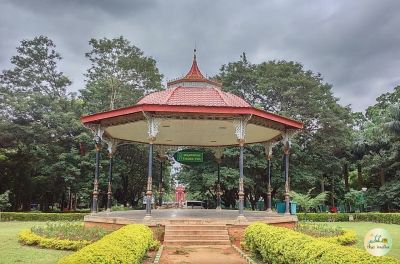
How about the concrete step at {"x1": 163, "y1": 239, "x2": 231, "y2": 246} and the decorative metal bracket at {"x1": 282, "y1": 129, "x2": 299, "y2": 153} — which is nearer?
the concrete step at {"x1": 163, "y1": 239, "x2": 231, "y2": 246}

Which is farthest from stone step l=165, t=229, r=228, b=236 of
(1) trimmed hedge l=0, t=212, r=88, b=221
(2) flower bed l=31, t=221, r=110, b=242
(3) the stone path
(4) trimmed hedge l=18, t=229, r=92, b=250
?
(1) trimmed hedge l=0, t=212, r=88, b=221

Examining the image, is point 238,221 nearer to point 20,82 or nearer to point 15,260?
point 15,260

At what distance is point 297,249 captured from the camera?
7645 millimetres

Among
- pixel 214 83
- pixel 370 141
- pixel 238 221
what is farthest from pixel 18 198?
pixel 370 141

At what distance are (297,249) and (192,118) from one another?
901 cm

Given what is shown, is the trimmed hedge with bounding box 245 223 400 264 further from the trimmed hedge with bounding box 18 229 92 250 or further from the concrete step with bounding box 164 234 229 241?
the trimmed hedge with bounding box 18 229 92 250

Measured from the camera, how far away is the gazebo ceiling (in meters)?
15.4

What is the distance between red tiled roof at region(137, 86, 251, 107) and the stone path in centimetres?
601

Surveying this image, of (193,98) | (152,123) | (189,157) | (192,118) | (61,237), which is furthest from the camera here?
(189,157)

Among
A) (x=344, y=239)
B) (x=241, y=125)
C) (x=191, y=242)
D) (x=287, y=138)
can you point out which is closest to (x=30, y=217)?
(x=191, y=242)

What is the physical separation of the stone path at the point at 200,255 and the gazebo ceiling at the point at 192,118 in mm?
4934

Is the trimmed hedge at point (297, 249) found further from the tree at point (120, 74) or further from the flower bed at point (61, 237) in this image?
the tree at point (120, 74)

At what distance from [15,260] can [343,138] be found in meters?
29.6

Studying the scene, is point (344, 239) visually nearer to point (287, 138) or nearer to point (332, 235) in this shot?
point (332, 235)
